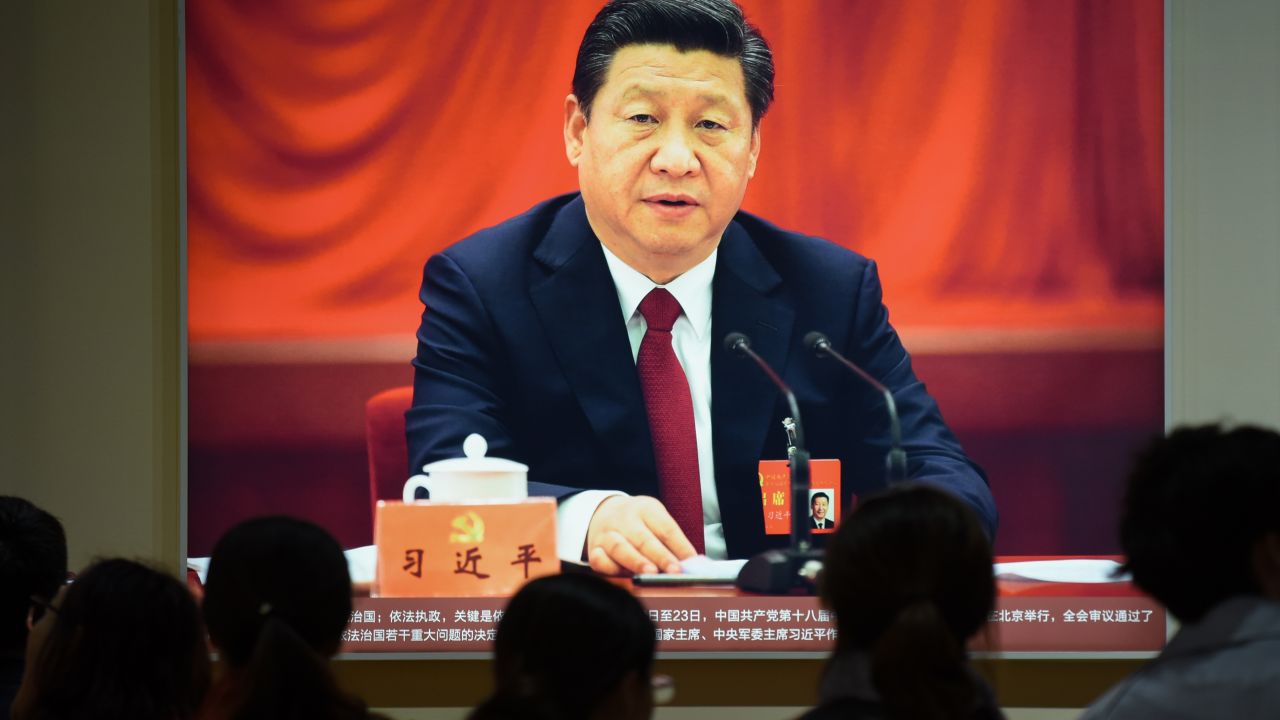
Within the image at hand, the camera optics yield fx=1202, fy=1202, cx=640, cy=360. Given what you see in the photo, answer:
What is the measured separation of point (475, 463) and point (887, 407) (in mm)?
1132

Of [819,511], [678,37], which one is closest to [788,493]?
[819,511]

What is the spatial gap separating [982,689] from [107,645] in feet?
3.24

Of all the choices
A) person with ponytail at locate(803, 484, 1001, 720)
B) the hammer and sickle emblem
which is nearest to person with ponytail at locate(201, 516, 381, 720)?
person with ponytail at locate(803, 484, 1001, 720)

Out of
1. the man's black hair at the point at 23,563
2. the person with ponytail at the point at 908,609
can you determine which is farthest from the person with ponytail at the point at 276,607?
the man's black hair at the point at 23,563

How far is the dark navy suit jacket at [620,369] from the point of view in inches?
128

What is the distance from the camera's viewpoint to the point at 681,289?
3.36 m

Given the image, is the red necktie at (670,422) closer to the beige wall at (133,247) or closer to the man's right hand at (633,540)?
the man's right hand at (633,540)

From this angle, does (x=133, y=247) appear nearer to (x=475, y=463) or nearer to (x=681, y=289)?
(x=475, y=463)

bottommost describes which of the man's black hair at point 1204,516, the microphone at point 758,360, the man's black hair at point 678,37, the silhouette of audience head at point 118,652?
the silhouette of audience head at point 118,652

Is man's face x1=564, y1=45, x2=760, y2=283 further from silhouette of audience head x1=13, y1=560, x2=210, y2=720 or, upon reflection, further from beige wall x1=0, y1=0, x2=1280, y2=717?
silhouette of audience head x1=13, y1=560, x2=210, y2=720

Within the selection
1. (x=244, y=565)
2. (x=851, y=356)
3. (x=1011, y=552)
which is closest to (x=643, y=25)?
(x=851, y=356)

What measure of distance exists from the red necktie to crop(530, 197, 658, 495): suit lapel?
1.1 inches

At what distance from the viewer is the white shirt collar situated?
11.0 feet

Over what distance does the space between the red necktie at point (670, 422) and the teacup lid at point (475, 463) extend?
1.25 feet
